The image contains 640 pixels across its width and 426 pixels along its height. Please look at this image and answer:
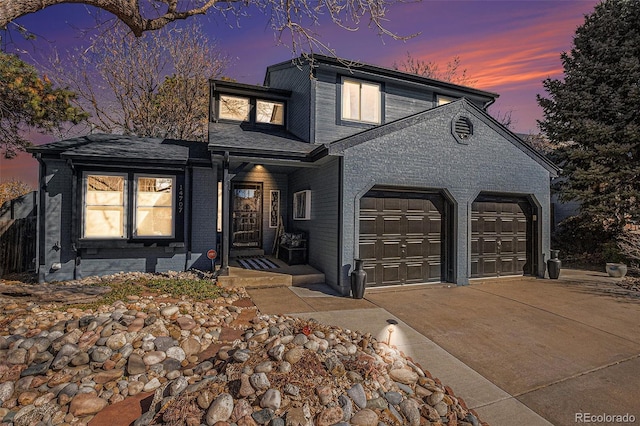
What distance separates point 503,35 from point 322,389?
30.4 ft

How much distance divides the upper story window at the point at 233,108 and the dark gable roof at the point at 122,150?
5.63 feet

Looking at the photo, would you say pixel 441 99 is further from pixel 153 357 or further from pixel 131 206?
pixel 153 357

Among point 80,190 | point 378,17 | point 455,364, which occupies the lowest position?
point 455,364

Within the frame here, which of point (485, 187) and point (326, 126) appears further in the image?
point (326, 126)

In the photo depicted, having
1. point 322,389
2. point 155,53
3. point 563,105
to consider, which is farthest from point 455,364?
point 155,53

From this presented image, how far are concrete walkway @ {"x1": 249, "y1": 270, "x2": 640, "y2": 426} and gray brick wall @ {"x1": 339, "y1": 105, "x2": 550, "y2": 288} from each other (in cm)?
128

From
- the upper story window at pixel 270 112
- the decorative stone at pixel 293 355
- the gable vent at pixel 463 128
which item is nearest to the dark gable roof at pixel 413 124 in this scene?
the gable vent at pixel 463 128

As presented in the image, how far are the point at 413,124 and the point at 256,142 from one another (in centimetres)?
433

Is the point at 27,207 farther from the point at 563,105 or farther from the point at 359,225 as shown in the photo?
the point at 563,105

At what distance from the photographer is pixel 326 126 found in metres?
10.1

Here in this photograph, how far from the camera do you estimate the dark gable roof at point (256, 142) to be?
7.52 m

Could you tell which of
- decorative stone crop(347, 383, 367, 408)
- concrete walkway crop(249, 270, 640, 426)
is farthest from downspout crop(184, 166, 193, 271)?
decorative stone crop(347, 383, 367, 408)

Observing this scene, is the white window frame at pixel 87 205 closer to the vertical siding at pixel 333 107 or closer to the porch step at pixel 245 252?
the porch step at pixel 245 252

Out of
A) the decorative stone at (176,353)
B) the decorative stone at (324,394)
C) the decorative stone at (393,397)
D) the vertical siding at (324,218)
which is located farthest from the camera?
the vertical siding at (324,218)
